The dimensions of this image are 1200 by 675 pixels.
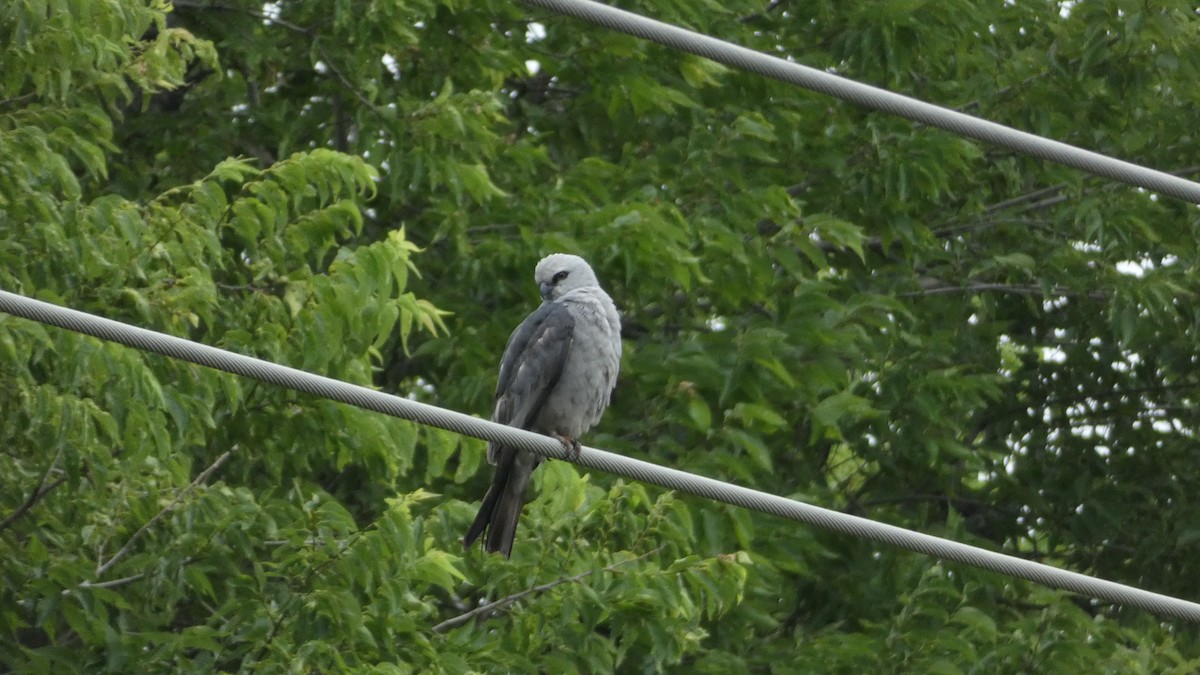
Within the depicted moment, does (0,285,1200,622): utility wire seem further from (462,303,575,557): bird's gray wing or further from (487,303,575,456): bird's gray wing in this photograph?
(487,303,575,456): bird's gray wing

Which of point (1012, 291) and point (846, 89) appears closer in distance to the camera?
point (846, 89)

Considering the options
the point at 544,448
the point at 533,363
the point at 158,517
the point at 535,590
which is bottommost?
the point at 535,590

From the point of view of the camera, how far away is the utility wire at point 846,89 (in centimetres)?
394

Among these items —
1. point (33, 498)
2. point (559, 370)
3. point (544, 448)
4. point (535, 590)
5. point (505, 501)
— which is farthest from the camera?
point (559, 370)

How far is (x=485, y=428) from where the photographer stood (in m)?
4.17

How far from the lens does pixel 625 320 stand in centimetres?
856

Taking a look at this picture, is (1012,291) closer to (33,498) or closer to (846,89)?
(846,89)

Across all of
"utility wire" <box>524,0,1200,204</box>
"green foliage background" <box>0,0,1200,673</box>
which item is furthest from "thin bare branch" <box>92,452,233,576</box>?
"utility wire" <box>524,0,1200,204</box>

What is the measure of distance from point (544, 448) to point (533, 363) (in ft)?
6.30

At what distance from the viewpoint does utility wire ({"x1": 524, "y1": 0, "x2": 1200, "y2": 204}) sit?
3938mm

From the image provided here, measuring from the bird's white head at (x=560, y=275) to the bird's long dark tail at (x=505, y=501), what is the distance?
75 centimetres

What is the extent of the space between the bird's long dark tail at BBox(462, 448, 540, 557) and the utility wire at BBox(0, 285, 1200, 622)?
1544 mm

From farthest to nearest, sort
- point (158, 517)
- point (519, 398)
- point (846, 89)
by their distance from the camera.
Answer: point (519, 398)
point (158, 517)
point (846, 89)

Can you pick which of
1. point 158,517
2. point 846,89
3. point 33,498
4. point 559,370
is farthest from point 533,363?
point 846,89
